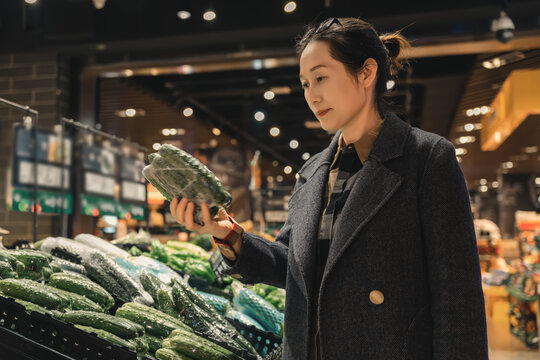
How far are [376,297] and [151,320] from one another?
1.17m

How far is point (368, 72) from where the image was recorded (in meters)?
1.48

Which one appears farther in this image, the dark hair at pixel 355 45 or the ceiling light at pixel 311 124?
the ceiling light at pixel 311 124

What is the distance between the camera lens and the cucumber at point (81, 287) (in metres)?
2.21

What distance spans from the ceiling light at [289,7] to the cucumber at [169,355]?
5347 millimetres

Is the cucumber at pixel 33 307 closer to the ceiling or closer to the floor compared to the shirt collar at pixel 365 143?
closer to the floor

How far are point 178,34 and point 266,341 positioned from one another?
5.39m

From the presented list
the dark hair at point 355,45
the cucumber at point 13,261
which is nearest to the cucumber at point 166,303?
the cucumber at point 13,261

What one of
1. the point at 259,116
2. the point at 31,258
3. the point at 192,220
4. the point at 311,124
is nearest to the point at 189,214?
the point at 192,220

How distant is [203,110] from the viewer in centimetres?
1151

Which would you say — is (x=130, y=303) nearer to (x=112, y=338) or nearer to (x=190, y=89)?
(x=112, y=338)

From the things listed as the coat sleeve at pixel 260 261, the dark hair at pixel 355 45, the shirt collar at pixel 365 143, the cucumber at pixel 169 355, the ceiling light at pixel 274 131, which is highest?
the ceiling light at pixel 274 131

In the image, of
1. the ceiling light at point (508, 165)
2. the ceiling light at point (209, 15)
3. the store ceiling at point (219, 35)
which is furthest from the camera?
the ceiling light at point (508, 165)

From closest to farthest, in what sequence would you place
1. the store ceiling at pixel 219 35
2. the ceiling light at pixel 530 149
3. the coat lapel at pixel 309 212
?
the coat lapel at pixel 309 212 < the store ceiling at pixel 219 35 < the ceiling light at pixel 530 149

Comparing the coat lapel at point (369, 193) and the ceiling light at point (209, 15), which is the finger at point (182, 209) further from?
the ceiling light at point (209, 15)
